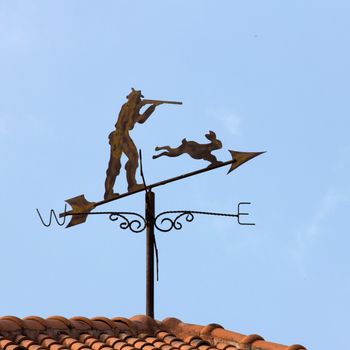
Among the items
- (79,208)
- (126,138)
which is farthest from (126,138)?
(79,208)

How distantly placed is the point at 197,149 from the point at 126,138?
692 millimetres

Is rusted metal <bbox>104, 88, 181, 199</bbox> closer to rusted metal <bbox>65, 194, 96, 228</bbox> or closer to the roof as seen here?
rusted metal <bbox>65, 194, 96, 228</bbox>

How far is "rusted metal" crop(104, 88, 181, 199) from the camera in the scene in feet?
32.1

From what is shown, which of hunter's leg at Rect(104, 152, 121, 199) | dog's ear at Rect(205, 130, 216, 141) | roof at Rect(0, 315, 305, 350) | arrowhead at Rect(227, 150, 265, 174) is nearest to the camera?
roof at Rect(0, 315, 305, 350)

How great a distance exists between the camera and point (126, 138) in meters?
9.84

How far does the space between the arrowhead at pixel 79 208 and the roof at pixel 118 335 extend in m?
0.97

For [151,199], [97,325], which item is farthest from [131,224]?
[97,325]

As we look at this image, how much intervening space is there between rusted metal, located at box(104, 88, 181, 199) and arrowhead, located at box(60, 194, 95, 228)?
7.9 inches

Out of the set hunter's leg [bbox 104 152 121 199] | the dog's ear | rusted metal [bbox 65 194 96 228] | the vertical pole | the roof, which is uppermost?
the dog's ear

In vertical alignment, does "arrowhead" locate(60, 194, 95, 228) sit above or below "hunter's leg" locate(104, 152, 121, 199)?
below

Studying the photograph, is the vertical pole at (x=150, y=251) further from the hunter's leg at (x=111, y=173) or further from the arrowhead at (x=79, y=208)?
the arrowhead at (x=79, y=208)

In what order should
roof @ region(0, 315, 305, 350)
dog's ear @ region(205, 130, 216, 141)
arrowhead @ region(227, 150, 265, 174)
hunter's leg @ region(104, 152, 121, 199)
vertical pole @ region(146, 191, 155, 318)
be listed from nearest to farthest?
roof @ region(0, 315, 305, 350), vertical pole @ region(146, 191, 155, 318), arrowhead @ region(227, 150, 265, 174), dog's ear @ region(205, 130, 216, 141), hunter's leg @ region(104, 152, 121, 199)

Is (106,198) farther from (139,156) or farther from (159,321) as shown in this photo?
(159,321)

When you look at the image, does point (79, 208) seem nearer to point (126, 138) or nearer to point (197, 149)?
point (126, 138)
